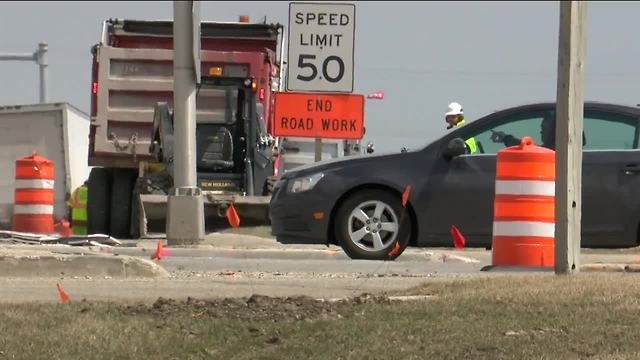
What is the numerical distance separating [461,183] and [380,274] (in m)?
1.86

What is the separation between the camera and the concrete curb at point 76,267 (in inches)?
374

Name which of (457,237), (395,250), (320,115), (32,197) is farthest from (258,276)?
(32,197)

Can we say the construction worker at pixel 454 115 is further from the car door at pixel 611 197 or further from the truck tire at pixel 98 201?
the truck tire at pixel 98 201

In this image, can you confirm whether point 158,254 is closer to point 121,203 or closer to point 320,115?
point 320,115

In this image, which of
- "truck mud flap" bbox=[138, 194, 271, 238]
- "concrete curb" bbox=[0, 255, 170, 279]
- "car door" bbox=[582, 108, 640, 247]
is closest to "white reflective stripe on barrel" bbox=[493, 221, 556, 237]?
"car door" bbox=[582, 108, 640, 247]

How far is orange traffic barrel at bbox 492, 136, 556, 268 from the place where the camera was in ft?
33.4

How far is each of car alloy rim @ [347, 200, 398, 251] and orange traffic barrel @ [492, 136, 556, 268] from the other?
1.63 m

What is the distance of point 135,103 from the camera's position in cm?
1905

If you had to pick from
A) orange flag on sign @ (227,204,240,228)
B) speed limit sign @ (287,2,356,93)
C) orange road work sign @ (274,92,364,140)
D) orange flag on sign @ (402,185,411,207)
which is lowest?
orange flag on sign @ (227,204,240,228)

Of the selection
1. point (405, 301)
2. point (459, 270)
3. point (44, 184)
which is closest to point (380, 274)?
point (459, 270)

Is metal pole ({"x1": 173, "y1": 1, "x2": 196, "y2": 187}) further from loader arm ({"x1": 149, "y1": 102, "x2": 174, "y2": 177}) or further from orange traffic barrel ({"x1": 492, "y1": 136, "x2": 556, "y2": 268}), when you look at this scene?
orange traffic barrel ({"x1": 492, "y1": 136, "x2": 556, "y2": 268})

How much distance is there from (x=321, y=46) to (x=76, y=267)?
5893 millimetres

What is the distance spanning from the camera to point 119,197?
757 inches

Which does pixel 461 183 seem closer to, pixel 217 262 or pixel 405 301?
pixel 217 262
